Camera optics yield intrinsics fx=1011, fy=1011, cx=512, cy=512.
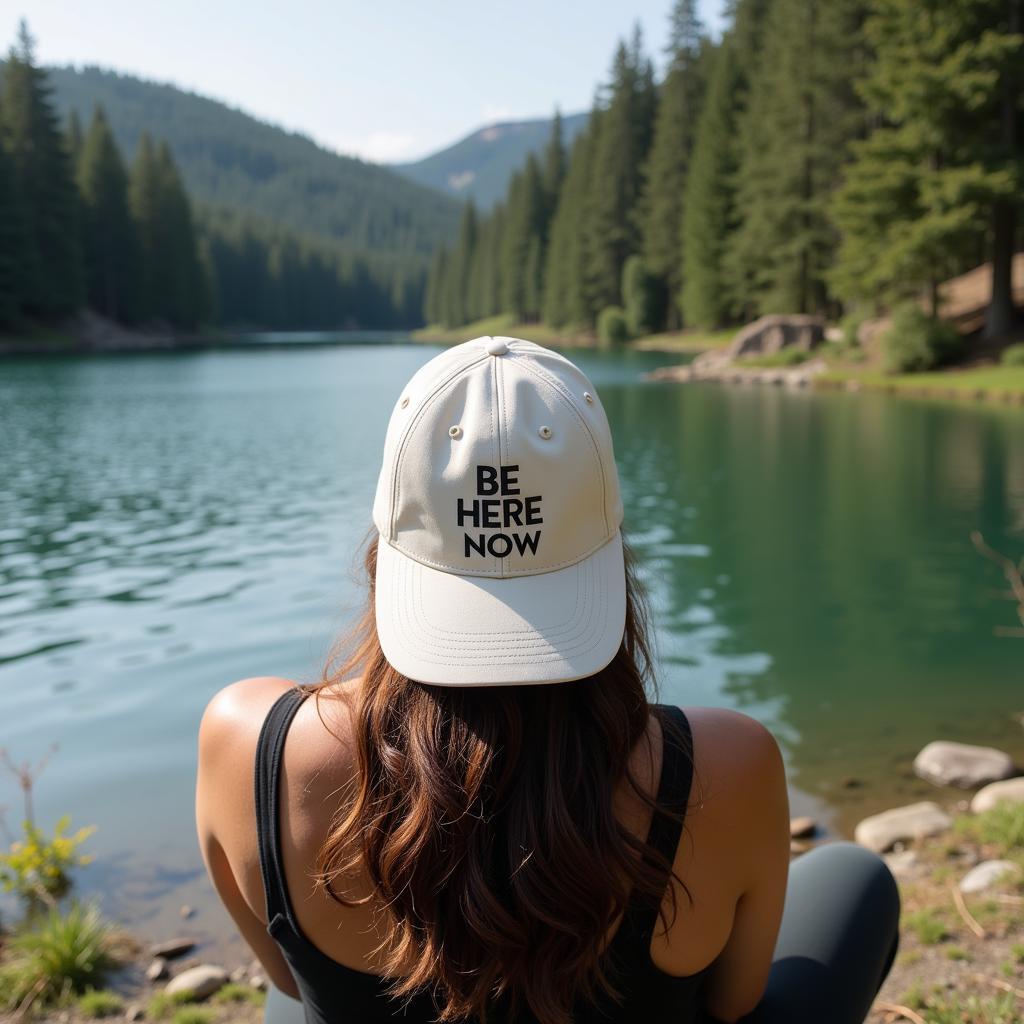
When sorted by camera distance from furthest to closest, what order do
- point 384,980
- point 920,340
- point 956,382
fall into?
1. point 920,340
2. point 956,382
3. point 384,980

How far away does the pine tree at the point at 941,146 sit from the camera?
2403cm

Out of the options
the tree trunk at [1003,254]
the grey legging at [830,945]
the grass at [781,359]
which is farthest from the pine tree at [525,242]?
the grey legging at [830,945]

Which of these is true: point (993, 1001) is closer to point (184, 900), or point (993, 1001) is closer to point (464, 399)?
point (464, 399)

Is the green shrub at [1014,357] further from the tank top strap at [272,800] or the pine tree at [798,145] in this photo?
the tank top strap at [272,800]

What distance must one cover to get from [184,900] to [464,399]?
3574 mm

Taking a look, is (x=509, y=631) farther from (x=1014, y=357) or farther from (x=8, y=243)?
(x=8, y=243)

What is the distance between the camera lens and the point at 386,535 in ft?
4.45

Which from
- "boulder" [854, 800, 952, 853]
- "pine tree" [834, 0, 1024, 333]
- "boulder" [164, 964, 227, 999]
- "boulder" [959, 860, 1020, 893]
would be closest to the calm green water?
"boulder" [854, 800, 952, 853]

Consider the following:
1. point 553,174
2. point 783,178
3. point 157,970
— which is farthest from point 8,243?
point 157,970

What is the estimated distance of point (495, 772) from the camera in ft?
3.93

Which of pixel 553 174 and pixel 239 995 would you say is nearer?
pixel 239 995

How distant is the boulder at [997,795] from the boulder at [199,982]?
3210 millimetres

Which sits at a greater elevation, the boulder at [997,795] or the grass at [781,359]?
the grass at [781,359]

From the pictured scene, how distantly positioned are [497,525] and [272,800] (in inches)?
17.4
